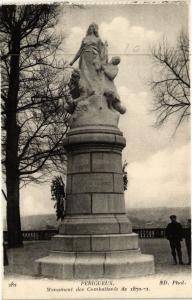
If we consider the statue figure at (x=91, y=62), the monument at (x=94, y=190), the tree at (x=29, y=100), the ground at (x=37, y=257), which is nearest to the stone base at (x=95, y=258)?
the monument at (x=94, y=190)

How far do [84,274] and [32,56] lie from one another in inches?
391

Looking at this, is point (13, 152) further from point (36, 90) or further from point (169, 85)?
point (169, 85)

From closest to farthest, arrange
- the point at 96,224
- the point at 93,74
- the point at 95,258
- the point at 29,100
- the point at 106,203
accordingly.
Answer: the point at 95,258
the point at 96,224
the point at 106,203
the point at 93,74
the point at 29,100

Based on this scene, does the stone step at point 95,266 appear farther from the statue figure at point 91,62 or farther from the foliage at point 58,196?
the foliage at point 58,196

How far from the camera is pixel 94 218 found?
1096 cm

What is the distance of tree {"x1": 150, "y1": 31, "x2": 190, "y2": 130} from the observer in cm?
1510

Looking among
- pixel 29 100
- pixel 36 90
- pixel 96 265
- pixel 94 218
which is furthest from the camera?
pixel 29 100

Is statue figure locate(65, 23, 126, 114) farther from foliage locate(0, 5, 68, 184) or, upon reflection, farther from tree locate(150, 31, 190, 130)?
foliage locate(0, 5, 68, 184)

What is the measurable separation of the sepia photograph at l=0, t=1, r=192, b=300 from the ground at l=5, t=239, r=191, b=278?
0.14ft

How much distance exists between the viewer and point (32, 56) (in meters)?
18.0

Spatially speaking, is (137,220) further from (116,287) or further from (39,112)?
(116,287)

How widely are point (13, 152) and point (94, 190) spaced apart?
709 centimetres

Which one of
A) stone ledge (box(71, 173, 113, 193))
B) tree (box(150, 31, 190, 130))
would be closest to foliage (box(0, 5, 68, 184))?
tree (box(150, 31, 190, 130))

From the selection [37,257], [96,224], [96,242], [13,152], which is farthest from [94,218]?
A: [13,152]
